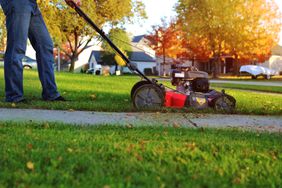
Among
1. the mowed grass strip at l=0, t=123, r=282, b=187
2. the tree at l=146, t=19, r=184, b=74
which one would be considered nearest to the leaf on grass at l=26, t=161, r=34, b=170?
the mowed grass strip at l=0, t=123, r=282, b=187

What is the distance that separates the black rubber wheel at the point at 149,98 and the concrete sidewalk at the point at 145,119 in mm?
374

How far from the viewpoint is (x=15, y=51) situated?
20.4ft

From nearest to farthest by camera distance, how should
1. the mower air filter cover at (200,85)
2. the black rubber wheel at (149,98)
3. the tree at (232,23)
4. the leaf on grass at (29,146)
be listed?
1. the leaf on grass at (29,146)
2. the black rubber wheel at (149,98)
3. the mower air filter cover at (200,85)
4. the tree at (232,23)

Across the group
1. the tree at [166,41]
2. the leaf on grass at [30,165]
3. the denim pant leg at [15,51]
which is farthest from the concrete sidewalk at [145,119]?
the tree at [166,41]

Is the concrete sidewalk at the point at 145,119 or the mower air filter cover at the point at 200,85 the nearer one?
the concrete sidewalk at the point at 145,119

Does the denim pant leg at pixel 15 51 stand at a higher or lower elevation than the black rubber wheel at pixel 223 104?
higher

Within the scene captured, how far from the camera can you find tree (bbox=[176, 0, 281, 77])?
3425 centimetres

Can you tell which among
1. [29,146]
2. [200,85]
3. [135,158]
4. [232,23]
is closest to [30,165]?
[29,146]

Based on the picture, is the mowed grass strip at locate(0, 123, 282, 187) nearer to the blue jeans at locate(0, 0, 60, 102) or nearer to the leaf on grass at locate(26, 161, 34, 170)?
the leaf on grass at locate(26, 161, 34, 170)

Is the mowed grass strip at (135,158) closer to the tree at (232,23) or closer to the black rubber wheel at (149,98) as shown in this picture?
the black rubber wheel at (149,98)

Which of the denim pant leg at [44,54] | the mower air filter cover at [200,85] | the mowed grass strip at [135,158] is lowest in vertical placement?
the mowed grass strip at [135,158]

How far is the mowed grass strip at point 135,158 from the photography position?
2.51 m

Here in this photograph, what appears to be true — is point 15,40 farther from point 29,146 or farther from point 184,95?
point 29,146

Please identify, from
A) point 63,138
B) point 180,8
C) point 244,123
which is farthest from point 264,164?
point 180,8
